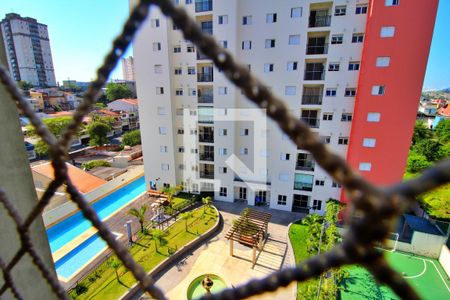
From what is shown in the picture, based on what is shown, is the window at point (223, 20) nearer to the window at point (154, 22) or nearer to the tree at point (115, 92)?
the window at point (154, 22)

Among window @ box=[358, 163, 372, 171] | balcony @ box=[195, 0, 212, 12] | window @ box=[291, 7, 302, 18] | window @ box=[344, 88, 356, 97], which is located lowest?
window @ box=[358, 163, 372, 171]

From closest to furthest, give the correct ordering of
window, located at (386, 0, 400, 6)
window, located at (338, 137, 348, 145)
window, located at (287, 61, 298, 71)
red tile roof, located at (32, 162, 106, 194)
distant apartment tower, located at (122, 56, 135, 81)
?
window, located at (386, 0, 400, 6) → window, located at (287, 61, 298, 71) → window, located at (338, 137, 348, 145) → red tile roof, located at (32, 162, 106, 194) → distant apartment tower, located at (122, 56, 135, 81)

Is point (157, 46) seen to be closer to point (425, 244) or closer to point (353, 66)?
point (353, 66)

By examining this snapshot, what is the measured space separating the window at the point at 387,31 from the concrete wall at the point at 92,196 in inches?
776

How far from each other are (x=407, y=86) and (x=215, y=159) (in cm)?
1196

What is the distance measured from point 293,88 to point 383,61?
186 inches

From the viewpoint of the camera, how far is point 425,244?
11.5 m

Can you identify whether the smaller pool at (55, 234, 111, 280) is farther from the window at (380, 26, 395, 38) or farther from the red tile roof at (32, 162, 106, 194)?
the window at (380, 26, 395, 38)

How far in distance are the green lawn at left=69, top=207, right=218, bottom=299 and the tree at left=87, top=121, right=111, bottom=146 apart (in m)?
22.0

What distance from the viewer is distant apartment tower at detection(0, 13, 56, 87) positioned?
6481 centimetres

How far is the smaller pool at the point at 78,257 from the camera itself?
37.0 ft

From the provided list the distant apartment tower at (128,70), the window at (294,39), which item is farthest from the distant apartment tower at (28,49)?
the window at (294,39)

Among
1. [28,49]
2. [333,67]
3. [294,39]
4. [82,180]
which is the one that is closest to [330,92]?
[333,67]

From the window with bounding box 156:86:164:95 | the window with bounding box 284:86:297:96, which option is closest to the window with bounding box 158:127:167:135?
the window with bounding box 156:86:164:95
